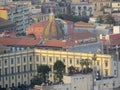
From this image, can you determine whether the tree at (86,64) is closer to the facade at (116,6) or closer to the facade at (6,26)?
the facade at (6,26)

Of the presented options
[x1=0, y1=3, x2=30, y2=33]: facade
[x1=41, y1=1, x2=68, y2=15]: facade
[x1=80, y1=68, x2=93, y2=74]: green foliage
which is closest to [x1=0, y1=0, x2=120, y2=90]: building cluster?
[x1=80, y1=68, x2=93, y2=74]: green foliage

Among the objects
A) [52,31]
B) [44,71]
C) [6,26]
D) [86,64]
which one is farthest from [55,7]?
[86,64]

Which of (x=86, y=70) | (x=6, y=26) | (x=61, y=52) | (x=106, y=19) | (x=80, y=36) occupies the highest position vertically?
(x=86, y=70)

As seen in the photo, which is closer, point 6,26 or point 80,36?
point 80,36

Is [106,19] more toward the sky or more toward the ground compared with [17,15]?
more toward the ground

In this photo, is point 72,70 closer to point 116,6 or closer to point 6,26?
point 6,26

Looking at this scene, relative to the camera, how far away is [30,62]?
5559cm

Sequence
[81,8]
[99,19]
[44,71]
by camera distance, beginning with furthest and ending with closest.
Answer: [81,8], [99,19], [44,71]

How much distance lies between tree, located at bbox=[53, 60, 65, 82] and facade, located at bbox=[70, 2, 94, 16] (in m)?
37.7

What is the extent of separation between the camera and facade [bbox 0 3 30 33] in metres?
75.7

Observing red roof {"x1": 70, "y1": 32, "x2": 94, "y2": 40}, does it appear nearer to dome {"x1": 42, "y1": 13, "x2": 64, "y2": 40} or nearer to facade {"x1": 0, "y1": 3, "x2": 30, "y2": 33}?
dome {"x1": 42, "y1": 13, "x2": 64, "y2": 40}

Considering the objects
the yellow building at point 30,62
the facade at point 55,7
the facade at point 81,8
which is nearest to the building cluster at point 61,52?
the yellow building at point 30,62

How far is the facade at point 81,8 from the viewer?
90.0 metres

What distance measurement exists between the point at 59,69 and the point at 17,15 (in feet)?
89.0
